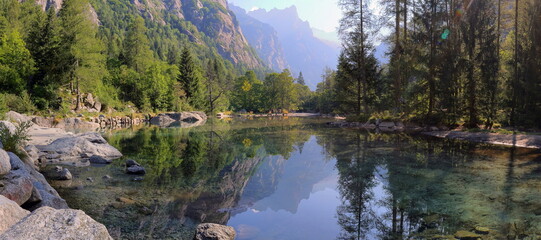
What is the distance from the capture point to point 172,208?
20.7 ft

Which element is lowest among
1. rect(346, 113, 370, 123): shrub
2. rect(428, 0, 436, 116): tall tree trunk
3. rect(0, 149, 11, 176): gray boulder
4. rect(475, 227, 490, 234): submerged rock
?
rect(475, 227, 490, 234): submerged rock

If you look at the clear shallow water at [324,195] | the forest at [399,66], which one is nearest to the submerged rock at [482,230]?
the clear shallow water at [324,195]

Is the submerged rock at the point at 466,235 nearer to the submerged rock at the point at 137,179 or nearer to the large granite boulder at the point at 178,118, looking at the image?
the submerged rock at the point at 137,179

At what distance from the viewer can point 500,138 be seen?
1630 cm

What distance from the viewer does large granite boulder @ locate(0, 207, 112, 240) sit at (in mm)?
2770

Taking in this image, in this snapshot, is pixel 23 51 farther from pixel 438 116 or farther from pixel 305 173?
pixel 438 116

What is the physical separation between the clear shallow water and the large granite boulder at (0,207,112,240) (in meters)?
2.04

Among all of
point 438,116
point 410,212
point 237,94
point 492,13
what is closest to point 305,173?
point 410,212

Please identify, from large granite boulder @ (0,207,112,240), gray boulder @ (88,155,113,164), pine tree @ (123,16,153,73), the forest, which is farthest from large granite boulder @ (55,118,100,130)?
large granite boulder @ (0,207,112,240)

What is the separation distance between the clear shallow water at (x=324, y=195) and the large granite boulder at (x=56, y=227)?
6.69 ft

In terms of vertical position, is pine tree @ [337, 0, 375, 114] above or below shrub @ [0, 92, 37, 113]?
above

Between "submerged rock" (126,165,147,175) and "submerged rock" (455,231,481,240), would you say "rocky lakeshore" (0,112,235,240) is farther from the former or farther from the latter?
"submerged rock" (455,231,481,240)

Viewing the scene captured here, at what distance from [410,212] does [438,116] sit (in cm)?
1900

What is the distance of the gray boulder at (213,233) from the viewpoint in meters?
4.62
